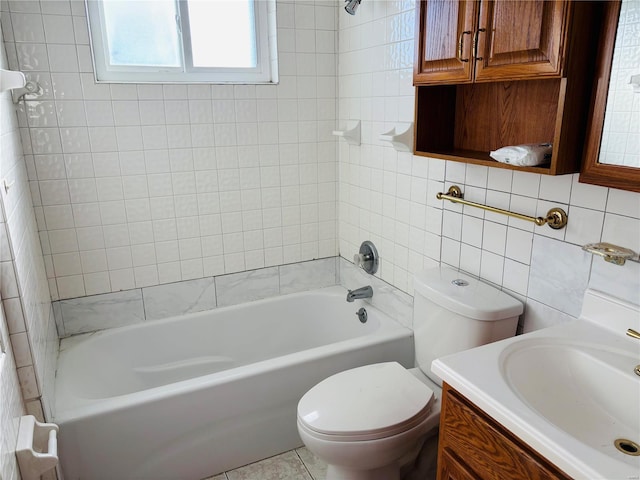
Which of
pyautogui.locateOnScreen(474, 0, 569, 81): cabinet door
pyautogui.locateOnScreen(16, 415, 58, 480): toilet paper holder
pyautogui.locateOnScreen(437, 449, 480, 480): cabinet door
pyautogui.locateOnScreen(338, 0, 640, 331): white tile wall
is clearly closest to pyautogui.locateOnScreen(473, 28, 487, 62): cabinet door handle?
pyautogui.locateOnScreen(474, 0, 569, 81): cabinet door

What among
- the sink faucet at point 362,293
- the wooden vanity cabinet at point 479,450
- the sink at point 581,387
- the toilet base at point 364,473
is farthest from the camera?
the sink faucet at point 362,293

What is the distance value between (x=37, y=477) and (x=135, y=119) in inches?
59.6

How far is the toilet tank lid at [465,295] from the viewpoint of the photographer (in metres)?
1.58

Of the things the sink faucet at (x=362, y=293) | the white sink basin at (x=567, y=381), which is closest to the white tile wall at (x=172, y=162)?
the sink faucet at (x=362, y=293)

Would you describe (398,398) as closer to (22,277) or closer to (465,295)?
(465,295)

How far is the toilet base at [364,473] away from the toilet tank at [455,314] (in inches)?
14.6

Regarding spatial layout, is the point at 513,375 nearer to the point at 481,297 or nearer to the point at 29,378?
the point at 481,297

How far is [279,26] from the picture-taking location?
241cm

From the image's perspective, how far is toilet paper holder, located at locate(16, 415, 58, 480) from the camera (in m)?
1.25

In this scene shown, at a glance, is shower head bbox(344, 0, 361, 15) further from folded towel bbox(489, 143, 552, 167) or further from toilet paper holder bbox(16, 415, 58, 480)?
toilet paper holder bbox(16, 415, 58, 480)

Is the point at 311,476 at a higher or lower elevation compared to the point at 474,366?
lower

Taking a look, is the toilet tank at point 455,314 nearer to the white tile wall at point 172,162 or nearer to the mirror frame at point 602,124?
the mirror frame at point 602,124

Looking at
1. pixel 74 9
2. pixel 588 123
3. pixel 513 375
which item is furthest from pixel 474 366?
pixel 74 9

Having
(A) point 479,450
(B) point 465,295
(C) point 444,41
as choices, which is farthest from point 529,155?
(A) point 479,450
